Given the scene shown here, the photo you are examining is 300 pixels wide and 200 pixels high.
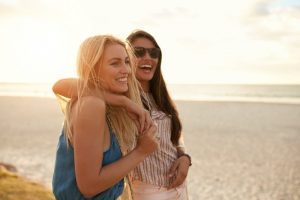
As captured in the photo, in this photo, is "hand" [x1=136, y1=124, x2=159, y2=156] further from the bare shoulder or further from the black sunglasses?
the black sunglasses

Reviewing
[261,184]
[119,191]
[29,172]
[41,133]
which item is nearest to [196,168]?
[261,184]

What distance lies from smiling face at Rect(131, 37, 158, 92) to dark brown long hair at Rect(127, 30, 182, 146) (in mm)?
A: 37

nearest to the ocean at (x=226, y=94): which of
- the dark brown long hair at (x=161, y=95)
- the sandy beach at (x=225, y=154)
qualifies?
the sandy beach at (x=225, y=154)

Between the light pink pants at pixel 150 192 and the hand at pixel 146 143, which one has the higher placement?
the hand at pixel 146 143

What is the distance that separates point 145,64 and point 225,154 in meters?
10.3

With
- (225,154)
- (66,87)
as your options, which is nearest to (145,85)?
(66,87)

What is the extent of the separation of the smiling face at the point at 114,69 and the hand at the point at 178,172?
1058 mm

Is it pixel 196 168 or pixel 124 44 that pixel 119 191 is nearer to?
pixel 124 44

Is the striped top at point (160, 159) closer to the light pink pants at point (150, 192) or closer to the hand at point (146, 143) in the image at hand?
the light pink pants at point (150, 192)

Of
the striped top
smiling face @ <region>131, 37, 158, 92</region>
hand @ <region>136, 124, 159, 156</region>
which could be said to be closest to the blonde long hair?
hand @ <region>136, 124, 159, 156</region>

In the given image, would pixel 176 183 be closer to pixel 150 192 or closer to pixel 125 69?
pixel 150 192

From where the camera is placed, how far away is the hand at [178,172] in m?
2.93

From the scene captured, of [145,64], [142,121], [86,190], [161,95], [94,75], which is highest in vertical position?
[94,75]

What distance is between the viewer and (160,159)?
296 centimetres
